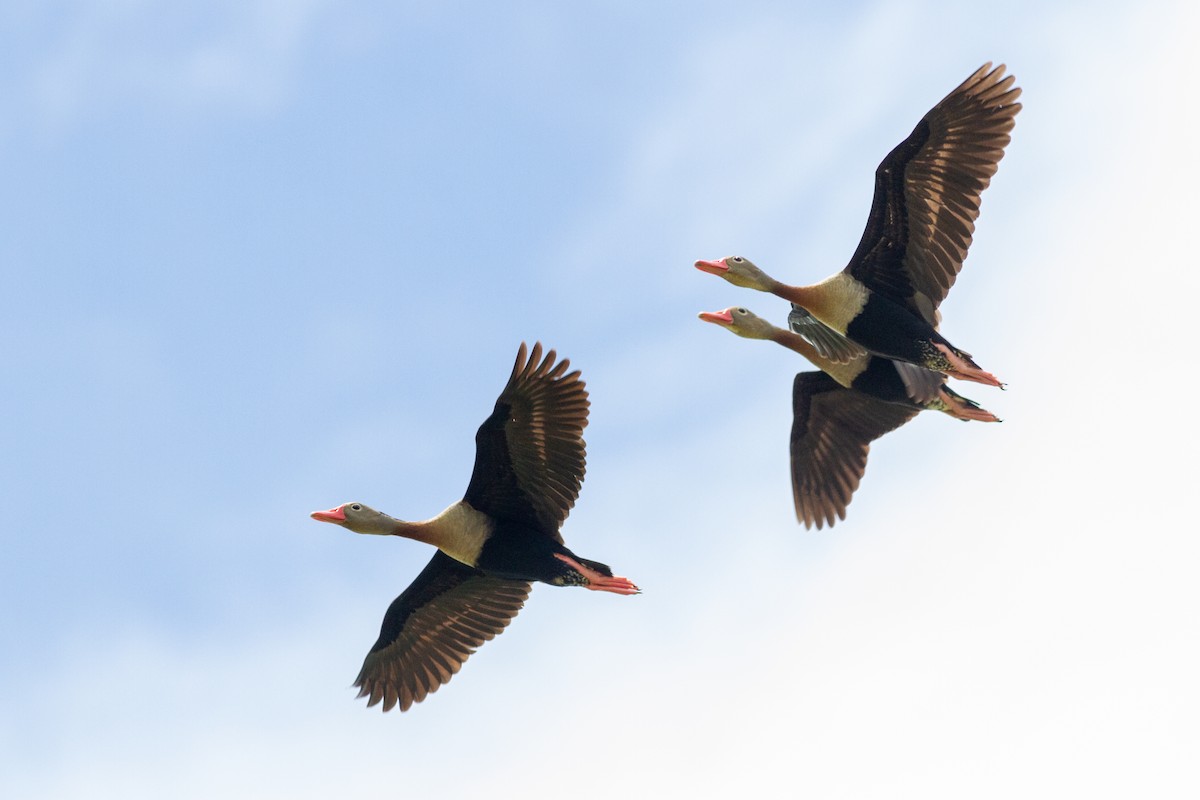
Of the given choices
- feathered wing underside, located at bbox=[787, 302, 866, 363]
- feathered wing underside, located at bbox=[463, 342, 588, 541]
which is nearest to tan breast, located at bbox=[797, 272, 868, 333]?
feathered wing underside, located at bbox=[787, 302, 866, 363]

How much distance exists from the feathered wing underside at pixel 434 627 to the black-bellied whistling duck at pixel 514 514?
0.01 meters

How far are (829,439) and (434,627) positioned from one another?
4585mm

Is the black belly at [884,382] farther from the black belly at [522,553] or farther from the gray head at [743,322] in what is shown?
the black belly at [522,553]

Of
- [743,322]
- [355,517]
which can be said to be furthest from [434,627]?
[743,322]

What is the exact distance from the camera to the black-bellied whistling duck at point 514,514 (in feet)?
58.6

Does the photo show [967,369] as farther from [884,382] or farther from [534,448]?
[534,448]

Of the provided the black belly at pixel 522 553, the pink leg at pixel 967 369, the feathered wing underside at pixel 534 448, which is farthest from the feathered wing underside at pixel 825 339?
the black belly at pixel 522 553

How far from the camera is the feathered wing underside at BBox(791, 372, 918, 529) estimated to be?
69.0 ft

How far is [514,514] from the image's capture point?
1822 cm

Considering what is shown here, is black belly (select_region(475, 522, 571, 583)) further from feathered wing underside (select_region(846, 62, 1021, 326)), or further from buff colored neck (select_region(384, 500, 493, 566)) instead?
feathered wing underside (select_region(846, 62, 1021, 326))

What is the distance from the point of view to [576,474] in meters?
18.1

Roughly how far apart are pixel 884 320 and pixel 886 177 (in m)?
1.30

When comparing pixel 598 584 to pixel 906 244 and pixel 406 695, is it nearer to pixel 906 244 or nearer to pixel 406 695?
pixel 406 695

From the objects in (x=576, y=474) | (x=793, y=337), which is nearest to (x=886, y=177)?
(x=793, y=337)
